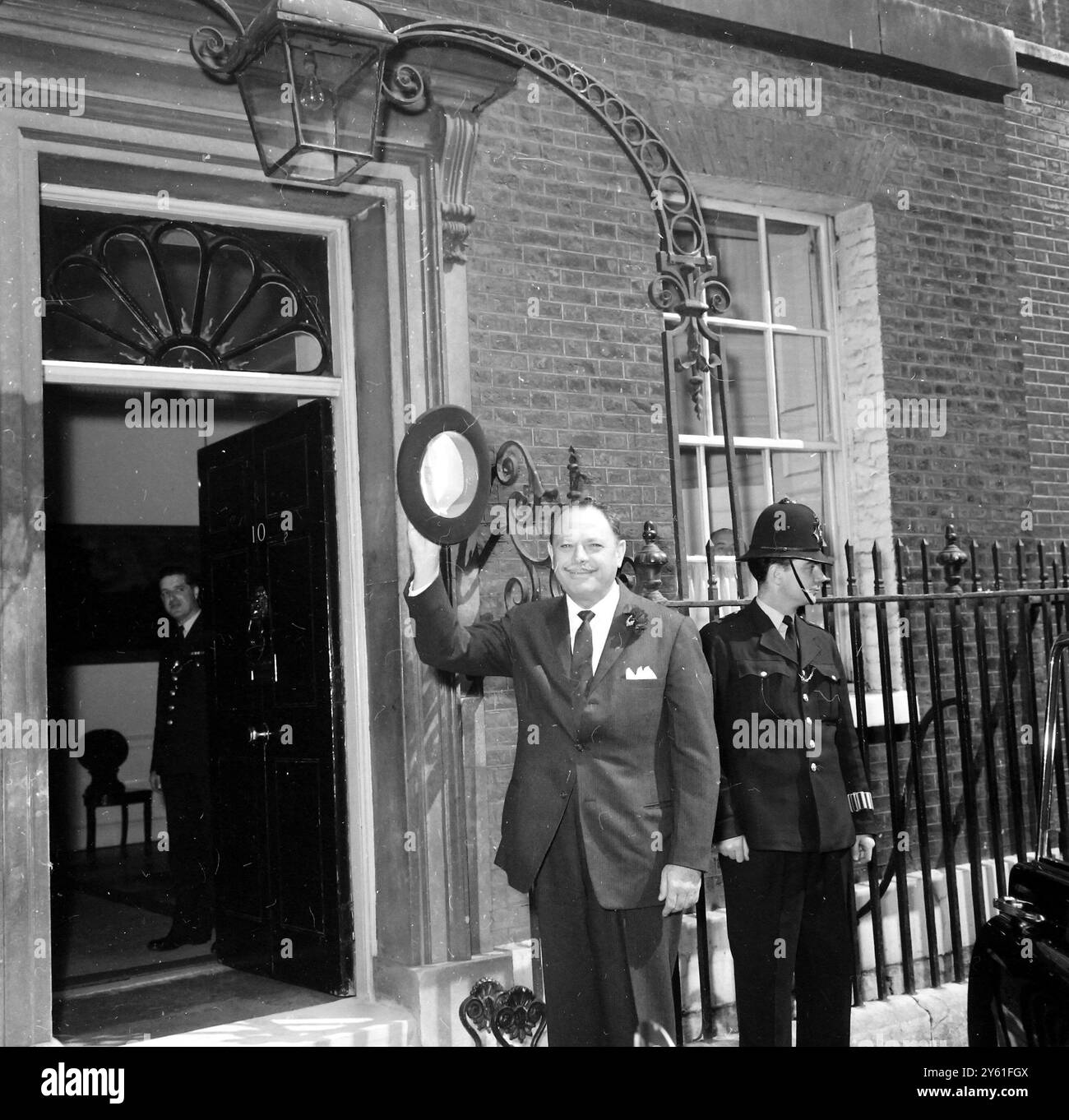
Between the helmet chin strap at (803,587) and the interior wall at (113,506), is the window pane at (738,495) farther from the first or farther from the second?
the interior wall at (113,506)

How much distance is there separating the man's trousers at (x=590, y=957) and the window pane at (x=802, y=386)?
401 centimetres

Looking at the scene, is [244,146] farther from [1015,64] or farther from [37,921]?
[1015,64]

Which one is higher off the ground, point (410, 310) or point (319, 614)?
point (410, 310)

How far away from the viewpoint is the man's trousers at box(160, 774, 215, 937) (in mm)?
7074

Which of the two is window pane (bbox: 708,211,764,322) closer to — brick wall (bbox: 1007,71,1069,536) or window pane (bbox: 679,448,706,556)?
window pane (bbox: 679,448,706,556)

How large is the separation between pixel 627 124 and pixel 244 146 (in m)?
1.80

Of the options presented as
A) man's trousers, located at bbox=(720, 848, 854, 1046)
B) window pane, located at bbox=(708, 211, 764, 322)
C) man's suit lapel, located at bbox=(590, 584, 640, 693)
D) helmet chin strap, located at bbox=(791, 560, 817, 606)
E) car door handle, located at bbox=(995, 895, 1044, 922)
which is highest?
window pane, located at bbox=(708, 211, 764, 322)

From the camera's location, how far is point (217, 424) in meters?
10.1

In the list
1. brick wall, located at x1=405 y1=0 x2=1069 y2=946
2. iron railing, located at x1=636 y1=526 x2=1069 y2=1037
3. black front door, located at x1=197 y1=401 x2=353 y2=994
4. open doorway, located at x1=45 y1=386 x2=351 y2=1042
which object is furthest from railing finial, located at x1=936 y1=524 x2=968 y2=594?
open doorway, located at x1=45 y1=386 x2=351 y2=1042

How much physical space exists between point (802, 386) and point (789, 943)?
391 centimetres

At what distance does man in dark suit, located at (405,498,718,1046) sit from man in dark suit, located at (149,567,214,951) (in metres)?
3.37

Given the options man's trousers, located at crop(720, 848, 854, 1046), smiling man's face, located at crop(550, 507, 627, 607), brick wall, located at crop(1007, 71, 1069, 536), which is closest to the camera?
smiling man's face, located at crop(550, 507, 627, 607)

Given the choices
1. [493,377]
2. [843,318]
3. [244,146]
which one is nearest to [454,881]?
[493,377]
